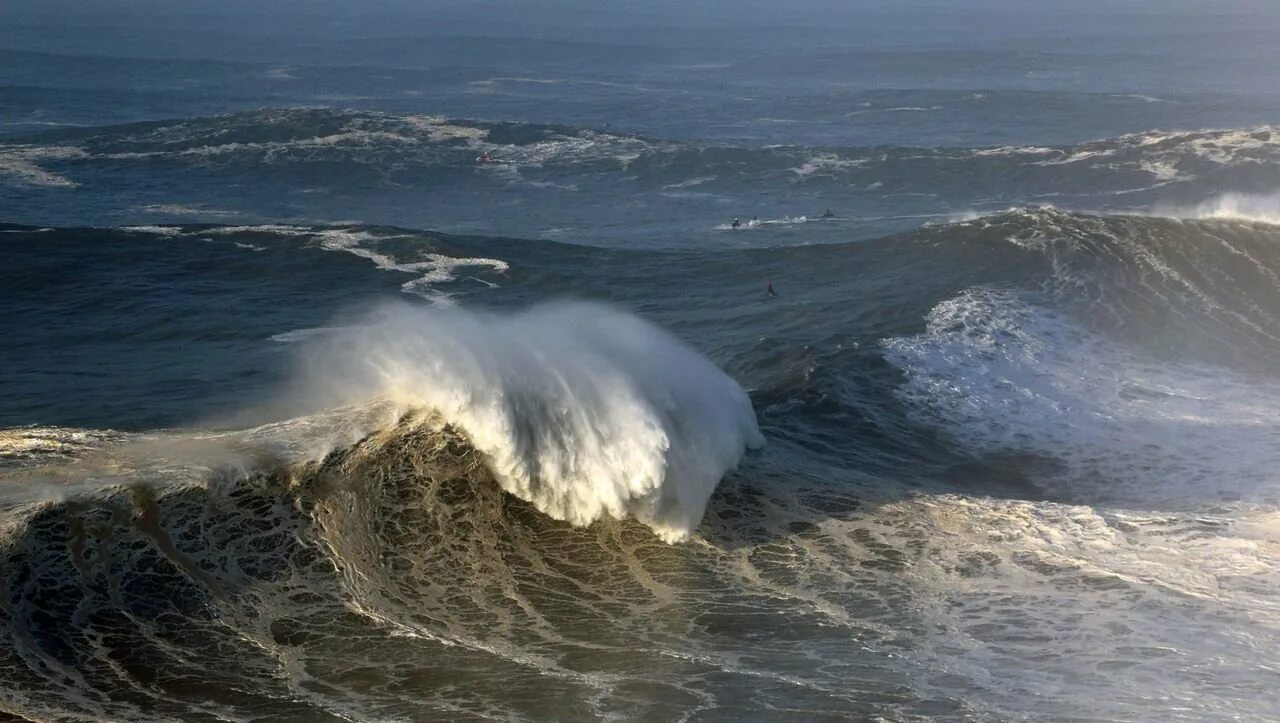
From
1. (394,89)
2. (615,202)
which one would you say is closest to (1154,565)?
(615,202)

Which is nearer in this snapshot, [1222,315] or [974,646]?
[974,646]

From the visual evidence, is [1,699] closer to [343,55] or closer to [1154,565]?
[1154,565]

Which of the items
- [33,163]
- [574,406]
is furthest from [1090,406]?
[33,163]

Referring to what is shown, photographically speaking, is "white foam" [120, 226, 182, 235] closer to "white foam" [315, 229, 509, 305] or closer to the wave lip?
"white foam" [315, 229, 509, 305]

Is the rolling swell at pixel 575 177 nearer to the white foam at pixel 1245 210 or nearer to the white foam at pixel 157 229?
the white foam at pixel 157 229

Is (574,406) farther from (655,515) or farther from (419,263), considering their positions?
(419,263)

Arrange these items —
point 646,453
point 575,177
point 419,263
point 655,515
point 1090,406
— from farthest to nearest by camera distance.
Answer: point 575,177, point 419,263, point 1090,406, point 646,453, point 655,515
